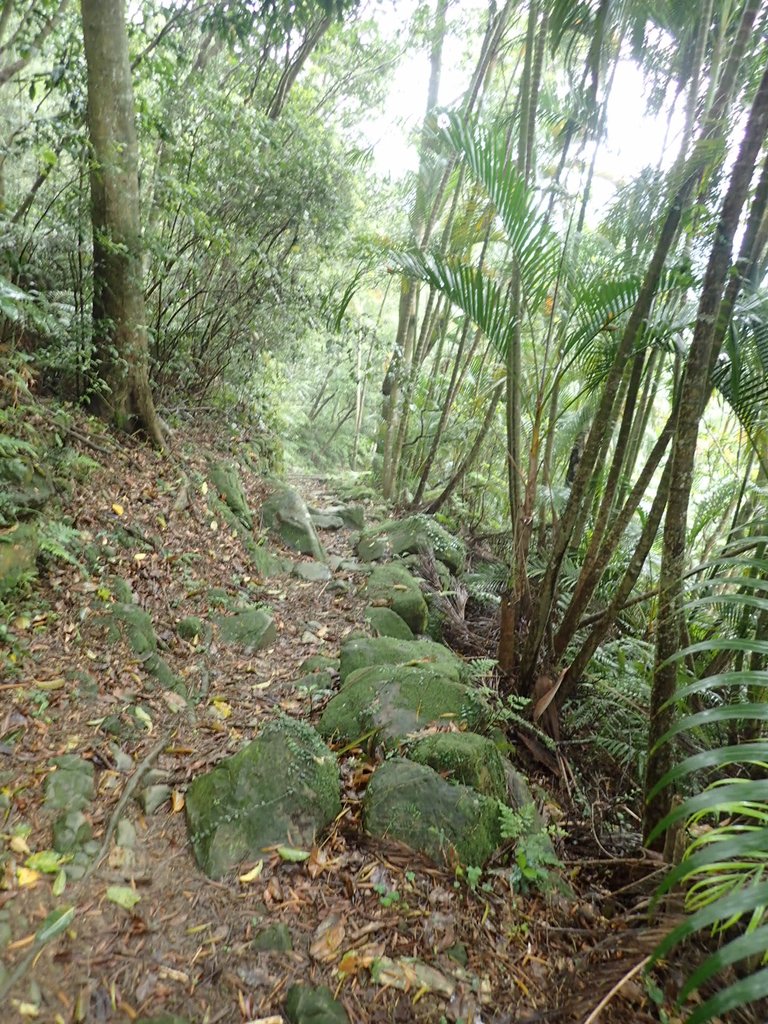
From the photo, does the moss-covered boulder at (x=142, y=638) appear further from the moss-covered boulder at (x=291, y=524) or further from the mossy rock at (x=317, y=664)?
the moss-covered boulder at (x=291, y=524)

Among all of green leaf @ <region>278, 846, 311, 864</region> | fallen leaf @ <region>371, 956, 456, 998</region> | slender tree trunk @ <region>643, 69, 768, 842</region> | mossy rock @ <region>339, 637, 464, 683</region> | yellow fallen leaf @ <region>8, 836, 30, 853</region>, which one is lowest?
fallen leaf @ <region>371, 956, 456, 998</region>

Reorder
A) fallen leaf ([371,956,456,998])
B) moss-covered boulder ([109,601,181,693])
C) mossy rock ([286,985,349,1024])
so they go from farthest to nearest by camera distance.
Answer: moss-covered boulder ([109,601,181,693]) < fallen leaf ([371,956,456,998]) < mossy rock ([286,985,349,1024])

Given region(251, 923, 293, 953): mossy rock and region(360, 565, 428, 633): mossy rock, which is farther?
region(360, 565, 428, 633): mossy rock

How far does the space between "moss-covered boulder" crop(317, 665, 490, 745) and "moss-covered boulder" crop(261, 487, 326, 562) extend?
3.02m

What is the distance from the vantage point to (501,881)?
8.09ft

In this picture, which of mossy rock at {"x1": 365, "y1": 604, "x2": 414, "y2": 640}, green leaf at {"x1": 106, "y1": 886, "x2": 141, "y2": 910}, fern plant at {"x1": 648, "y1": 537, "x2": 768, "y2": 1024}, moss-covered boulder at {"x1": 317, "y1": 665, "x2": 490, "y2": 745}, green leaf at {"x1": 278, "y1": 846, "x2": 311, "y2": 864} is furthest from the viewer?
mossy rock at {"x1": 365, "y1": 604, "x2": 414, "y2": 640}

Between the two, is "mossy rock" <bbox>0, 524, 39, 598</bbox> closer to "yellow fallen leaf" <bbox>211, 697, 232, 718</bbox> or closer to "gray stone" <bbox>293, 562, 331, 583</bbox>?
"yellow fallen leaf" <bbox>211, 697, 232, 718</bbox>

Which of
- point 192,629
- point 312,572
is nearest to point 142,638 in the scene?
point 192,629

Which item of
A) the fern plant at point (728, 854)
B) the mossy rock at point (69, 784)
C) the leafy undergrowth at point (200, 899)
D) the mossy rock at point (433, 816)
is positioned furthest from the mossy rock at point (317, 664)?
the fern plant at point (728, 854)

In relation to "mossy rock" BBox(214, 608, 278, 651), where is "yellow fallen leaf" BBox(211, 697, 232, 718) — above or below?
below

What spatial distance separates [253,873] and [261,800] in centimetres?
29

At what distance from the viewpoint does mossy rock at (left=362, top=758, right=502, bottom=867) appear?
8.23 ft

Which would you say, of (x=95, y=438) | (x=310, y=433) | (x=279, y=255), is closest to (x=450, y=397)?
(x=279, y=255)

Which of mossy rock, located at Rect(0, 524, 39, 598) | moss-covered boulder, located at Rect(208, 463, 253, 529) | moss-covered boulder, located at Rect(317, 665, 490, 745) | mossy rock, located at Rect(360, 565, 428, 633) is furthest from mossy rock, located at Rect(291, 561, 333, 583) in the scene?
mossy rock, located at Rect(0, 524, 39, 598)
